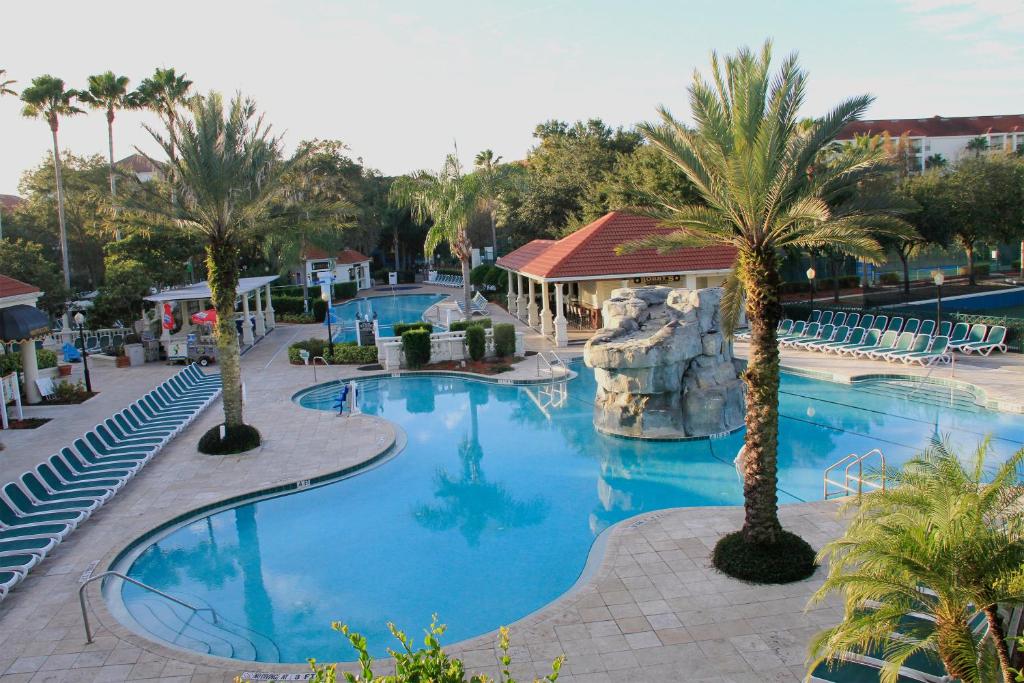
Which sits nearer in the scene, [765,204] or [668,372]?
[765,204]

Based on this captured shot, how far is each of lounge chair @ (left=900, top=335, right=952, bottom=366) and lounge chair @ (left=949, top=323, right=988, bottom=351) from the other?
0.43m

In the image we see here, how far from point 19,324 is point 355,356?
10.3 meters

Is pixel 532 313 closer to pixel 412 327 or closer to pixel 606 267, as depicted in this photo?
pixel 606 267

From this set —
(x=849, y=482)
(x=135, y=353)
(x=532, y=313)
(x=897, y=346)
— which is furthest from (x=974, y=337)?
(x=135, y=353)

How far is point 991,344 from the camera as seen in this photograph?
2225cm

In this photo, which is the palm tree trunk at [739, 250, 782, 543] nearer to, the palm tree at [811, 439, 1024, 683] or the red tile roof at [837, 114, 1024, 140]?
the palm tree at [811, 439, 1024, 683]

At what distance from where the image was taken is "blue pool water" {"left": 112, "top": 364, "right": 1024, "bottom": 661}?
9.98 m

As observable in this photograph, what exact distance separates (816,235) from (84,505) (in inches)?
481

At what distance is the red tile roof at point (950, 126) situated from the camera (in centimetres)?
8950

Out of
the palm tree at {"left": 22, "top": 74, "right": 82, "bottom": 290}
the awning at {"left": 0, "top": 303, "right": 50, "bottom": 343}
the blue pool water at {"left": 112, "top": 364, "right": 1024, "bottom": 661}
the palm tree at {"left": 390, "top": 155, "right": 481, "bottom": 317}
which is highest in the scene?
the palm tree at {"left": 22, "top": 74, "right": 82, "bottom": 290}

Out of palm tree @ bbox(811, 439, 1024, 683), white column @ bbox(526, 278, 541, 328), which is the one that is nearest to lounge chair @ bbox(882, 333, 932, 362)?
white column @ bbox(526, 278, 541, 328)

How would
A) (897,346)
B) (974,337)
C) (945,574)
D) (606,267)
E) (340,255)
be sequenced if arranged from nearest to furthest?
(945,574), (897,346), (974,337), (606,267), (340,255)

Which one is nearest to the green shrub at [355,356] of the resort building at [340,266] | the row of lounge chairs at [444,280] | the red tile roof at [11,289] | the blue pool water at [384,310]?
the blue pool water at [384,310]

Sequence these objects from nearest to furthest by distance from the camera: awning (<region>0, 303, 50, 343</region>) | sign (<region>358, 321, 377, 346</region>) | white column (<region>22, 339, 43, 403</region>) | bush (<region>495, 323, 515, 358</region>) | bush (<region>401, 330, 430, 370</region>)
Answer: awning (<region>0, 303, 50, 343</region>)
white column (<region>22, 339, 43, 403</region>)
bush (<region>401, 330, 430, 370</region>)
bush (<region>495, 323, 515, 358</region>)
sign (<region>358, 321, 377, 346</region>)
